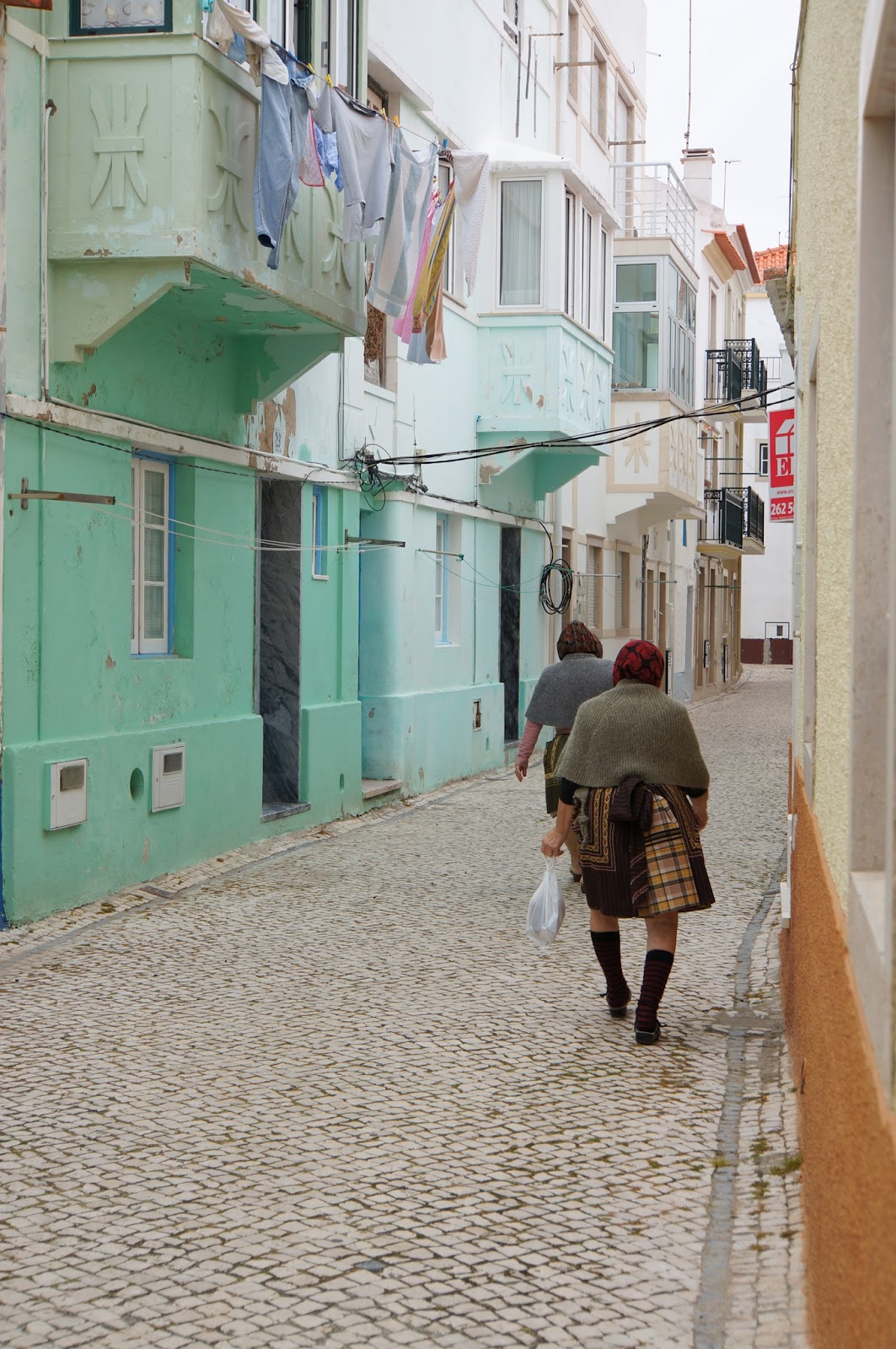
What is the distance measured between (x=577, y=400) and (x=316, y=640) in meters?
6.07

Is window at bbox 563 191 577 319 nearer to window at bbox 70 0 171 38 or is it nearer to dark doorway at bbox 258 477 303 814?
dark doorway at bbox 258 477 303 814

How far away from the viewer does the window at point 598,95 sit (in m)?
23.8

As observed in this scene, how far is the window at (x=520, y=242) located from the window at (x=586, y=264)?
1.20m

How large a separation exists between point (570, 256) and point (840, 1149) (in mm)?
16935

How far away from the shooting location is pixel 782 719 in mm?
28500

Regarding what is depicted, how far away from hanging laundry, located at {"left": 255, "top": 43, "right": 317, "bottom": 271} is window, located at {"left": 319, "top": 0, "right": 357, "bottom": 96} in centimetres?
185

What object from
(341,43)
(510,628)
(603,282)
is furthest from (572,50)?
(341,43)

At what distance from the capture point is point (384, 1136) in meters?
5.37

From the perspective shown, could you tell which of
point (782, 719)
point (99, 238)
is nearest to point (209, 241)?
point (99, 238)

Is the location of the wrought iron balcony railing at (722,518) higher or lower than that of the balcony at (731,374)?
lower

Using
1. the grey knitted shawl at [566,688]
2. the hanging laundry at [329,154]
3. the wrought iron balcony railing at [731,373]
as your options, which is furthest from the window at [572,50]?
the wrought iron balcony railing at [731,373]

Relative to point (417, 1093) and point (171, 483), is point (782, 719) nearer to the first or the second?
point (171, 483)

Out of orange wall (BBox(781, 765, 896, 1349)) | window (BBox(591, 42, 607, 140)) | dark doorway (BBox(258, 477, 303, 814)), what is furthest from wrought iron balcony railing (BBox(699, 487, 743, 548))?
orange wall (BBox(781, 765, 896, 1349))

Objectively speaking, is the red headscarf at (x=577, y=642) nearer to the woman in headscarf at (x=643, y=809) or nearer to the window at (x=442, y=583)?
the woman in headscarf at (x=643, y=809)
